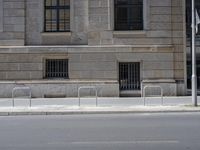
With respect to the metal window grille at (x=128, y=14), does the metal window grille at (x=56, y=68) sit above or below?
below

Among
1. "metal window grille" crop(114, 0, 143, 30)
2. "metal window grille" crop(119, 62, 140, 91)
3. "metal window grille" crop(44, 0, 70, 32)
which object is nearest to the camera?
"metal window grille" crop(119, 62, 140, 91)

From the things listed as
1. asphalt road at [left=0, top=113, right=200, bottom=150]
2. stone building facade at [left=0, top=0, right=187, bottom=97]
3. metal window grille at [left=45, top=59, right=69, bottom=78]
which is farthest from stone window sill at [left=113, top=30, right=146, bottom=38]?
asphalt road at [left=0, top=113, right=200, bottom=150]

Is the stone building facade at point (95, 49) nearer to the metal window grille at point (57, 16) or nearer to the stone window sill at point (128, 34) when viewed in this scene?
the stone window sill at point (128, 34)

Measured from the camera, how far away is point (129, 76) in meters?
26.7

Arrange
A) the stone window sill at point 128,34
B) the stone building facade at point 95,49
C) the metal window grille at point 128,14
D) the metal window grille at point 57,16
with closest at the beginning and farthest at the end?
the stone building facade at point 95,49
the stone window sill at point 128,34
the metal window grille at point 128,14
the metal window grille at point 57,16

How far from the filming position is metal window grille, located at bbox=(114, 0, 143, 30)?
26.7m

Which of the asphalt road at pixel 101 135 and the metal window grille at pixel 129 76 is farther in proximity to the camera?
the metal window grille at pixel 129 76

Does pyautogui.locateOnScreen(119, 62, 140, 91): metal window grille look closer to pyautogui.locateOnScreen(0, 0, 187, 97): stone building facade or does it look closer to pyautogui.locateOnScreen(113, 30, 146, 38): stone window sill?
pyautogui.locateOnScreen(0, 0, 187, 97): stone building facade

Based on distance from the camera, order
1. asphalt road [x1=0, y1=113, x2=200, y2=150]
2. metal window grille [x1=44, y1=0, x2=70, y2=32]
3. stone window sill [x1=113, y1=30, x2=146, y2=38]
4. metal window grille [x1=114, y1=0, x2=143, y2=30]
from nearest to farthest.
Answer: asphalt road [x1=0, y1=113, x2=200, y2=150] < stone window sill [x1=113, y1=30, x2=146, y2=38] < metal window grille [x1=114, y1=0, x2=143, y2=30] < metal window grille [x1=44, y1=0, x2=70, y2=32]

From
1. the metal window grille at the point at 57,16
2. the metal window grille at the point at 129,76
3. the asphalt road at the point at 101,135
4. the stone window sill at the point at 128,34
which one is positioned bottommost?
the asphalt road at the point at 101,135

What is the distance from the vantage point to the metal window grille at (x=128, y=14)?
87.5 feet

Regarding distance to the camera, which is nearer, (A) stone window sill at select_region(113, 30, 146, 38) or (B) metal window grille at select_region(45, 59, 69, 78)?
(A) stone window sill at select_region(113, 30, 146, 38)

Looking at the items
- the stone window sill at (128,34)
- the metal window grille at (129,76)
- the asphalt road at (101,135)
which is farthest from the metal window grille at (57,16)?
the asphalt road at (101,135)

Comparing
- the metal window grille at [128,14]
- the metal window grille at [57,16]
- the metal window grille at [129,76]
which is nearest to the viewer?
the metal window grille at [129,76]
